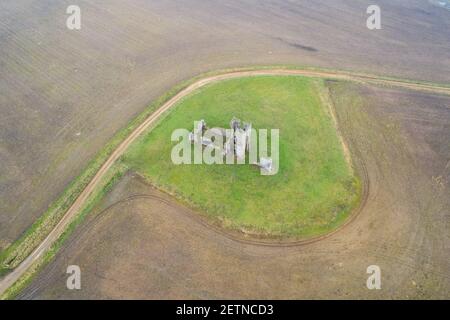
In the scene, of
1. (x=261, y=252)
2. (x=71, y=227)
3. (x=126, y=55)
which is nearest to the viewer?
(x=261, y=252)

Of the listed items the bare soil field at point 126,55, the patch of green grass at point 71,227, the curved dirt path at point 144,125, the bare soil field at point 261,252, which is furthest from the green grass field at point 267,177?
the bare soil field at point 126,55

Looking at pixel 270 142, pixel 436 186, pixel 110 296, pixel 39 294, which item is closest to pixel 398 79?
pixel 436 186

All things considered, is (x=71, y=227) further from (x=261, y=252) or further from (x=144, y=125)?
(x=261, y=252)

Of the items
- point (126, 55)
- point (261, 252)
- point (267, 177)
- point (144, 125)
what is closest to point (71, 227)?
point (144, 125)

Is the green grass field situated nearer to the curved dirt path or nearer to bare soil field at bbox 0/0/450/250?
the curved dirt path
